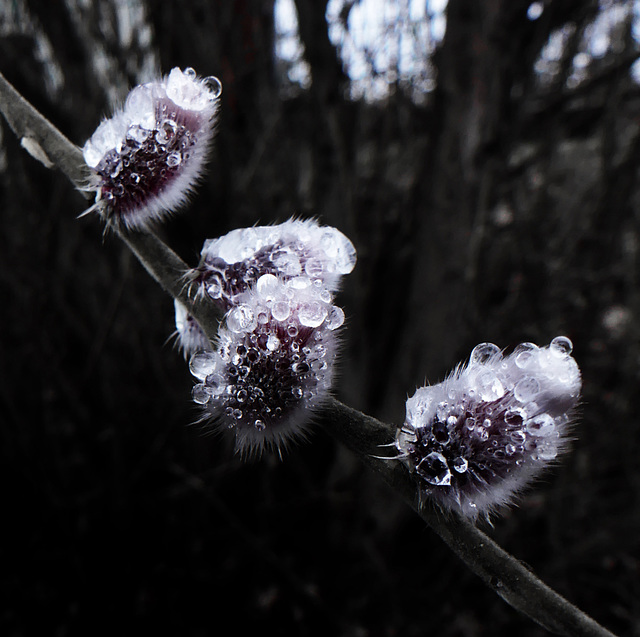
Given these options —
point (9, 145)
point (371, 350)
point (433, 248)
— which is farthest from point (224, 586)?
point (9, 145)

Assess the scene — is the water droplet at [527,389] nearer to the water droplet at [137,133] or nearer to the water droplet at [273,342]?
the water droplet at [273,342]

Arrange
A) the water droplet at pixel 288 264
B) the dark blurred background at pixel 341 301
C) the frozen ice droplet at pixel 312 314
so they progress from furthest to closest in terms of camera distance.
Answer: the dark blurred background at pixel 341 301 < the water droplet at pixel 288 264 < the frozen ice droplet at pixel 312 314

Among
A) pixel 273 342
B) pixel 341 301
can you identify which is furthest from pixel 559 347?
pixel 341 301

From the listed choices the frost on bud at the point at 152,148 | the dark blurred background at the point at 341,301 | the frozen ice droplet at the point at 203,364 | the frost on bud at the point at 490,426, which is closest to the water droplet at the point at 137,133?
the frost on bud at the point at 152,148

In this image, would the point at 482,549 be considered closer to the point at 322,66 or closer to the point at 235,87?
the point at 322,66

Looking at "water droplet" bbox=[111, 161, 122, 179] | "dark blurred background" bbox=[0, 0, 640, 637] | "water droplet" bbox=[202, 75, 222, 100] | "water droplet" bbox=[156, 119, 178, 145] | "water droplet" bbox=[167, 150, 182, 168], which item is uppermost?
"water droplet" bbox=[202, 75, 222, 100]

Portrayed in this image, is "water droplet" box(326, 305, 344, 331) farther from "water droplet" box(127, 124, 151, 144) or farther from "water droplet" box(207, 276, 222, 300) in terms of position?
"water droplet" box(127, 124, 151, 144)

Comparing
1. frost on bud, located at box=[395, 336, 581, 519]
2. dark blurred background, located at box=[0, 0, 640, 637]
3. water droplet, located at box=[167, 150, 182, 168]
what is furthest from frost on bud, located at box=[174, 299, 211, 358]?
dark blurred background, located at box=[0, 0, 640, 637]
